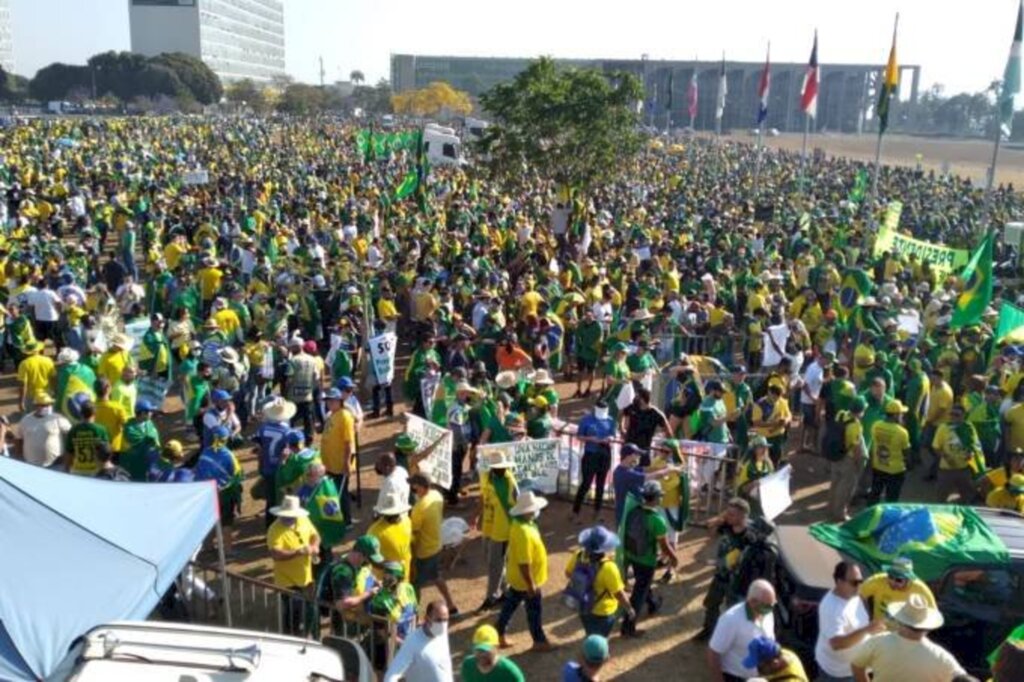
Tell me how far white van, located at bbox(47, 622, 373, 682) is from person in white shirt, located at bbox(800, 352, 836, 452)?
8188mm

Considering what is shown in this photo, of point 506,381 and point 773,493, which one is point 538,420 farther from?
point 773,493

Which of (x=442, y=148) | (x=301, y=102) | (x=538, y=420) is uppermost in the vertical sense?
(x=301, y=102)

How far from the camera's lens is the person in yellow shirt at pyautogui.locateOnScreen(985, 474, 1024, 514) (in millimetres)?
8328

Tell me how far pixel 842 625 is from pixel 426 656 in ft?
8.50

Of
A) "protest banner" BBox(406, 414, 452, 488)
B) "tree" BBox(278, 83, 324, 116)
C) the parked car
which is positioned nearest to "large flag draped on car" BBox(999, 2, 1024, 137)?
"protest banner" BBox(406, 414, 452, 488)

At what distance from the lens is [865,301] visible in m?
15.0

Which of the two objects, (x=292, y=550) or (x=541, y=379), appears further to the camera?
(x=541, y=379)

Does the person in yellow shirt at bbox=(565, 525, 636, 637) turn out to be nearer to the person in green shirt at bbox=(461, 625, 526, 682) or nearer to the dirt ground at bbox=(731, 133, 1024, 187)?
the person in green shirt at bbox=(461, 625, 526, 682)

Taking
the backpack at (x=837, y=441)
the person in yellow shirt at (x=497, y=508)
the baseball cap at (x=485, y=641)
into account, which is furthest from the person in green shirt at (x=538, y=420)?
the baseball cap at (x=485, y=641)

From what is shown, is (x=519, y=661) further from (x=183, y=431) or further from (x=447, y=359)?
(x=183, y=431)

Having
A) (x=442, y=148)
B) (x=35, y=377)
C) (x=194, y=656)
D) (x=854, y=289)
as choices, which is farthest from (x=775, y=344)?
(x=442, y=148)

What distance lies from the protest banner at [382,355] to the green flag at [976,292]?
802 cm

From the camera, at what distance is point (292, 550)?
704 centimetres

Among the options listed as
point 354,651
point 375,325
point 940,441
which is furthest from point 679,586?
point 375,325
